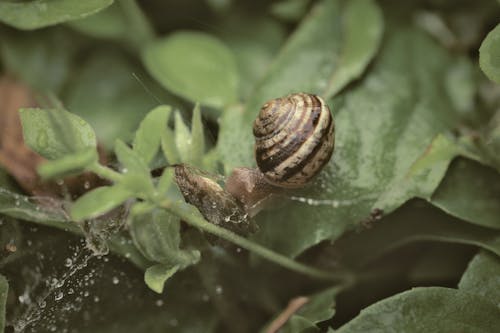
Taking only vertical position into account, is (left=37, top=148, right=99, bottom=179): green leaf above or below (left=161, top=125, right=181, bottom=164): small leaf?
above

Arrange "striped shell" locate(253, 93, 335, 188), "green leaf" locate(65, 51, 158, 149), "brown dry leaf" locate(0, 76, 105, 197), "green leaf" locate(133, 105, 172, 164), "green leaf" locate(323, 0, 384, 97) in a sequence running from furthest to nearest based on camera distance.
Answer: "green leaf" locate(65, 51, 158, 149) → "green leaf" locate(323, 0, 384, 97) → "brown dry leaf" locate(0, 76, 105, 197) → "striped shell" locate(253, 93, 335, 188) → "green leaf" locate(133, 105, 172, 164)

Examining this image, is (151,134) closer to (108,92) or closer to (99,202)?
(99,202)

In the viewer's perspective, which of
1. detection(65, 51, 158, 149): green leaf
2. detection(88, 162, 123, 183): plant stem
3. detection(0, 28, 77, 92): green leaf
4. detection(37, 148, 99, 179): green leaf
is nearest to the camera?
detection(37, 148, 99, 179): green leaf

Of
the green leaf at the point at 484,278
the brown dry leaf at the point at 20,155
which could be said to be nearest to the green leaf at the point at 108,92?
the brown dry leaf at the point at 20,155

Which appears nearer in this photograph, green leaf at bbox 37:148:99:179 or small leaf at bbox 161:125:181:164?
green leaf at bbox 37:148:99:179

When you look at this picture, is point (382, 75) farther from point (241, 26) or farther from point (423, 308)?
point (423, 308)

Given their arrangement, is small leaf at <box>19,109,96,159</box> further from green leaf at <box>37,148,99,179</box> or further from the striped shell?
the striped shell

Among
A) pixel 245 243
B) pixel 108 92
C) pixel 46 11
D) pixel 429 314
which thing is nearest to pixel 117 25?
pixel 108 92

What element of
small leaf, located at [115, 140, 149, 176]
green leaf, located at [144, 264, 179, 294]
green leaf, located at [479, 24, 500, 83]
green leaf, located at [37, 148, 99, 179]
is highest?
green leaf, located at [479, 24, 500, 83]

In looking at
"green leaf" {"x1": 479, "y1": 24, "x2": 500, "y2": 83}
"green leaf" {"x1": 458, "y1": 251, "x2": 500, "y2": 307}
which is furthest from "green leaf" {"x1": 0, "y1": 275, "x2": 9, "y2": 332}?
"green leaf" {"x1": 479, "y1": 24, "x2": 500, "y2": 83}
